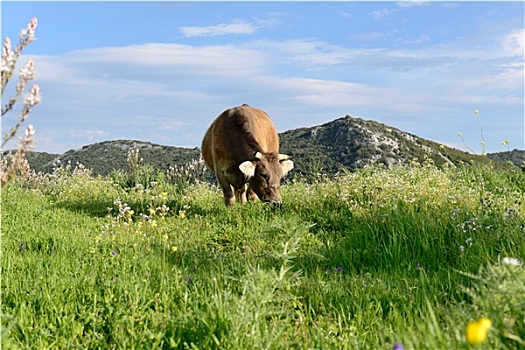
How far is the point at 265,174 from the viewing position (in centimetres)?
988

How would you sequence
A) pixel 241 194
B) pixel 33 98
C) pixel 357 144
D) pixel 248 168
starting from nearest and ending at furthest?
pixel 33 98, pixel 248 168, pixel 241 194, pixel 357 144

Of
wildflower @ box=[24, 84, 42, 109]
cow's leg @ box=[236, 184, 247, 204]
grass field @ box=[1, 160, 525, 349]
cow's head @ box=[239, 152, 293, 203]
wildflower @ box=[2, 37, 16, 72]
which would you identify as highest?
wildflower @ box=[2, 37, 16, 72]

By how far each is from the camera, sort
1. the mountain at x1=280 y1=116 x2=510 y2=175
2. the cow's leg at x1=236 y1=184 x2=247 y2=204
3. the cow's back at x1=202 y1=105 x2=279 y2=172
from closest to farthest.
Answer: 1. the cow's back at x1=202 y1=105 x2=279 y2=172
2. the cow's leg at x1=236 y1=184 x2=247 y2=204
3. the mountain at x1=280 y1=116 x2=510 y2=175

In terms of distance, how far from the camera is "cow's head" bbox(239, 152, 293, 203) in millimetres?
9844

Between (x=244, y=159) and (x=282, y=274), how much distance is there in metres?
7.00

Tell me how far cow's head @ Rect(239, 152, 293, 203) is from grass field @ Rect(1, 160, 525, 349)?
49 centimetres

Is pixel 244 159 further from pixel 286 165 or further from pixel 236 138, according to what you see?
pixel 286 165

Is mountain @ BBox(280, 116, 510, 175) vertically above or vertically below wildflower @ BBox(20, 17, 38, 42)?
above

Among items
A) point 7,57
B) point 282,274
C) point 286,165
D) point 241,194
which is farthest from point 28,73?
point 241,194

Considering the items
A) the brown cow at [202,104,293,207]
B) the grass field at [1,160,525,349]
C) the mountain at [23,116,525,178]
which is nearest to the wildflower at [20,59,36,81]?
the grass field at [1,160,525,349]

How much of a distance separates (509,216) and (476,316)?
466cm

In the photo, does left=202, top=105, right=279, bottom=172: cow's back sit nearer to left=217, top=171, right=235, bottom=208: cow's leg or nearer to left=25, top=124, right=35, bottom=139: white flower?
left=217, top=171, right=235, bottom=208: cow's leg

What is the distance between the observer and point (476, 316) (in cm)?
278

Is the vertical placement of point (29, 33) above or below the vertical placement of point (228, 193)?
above
